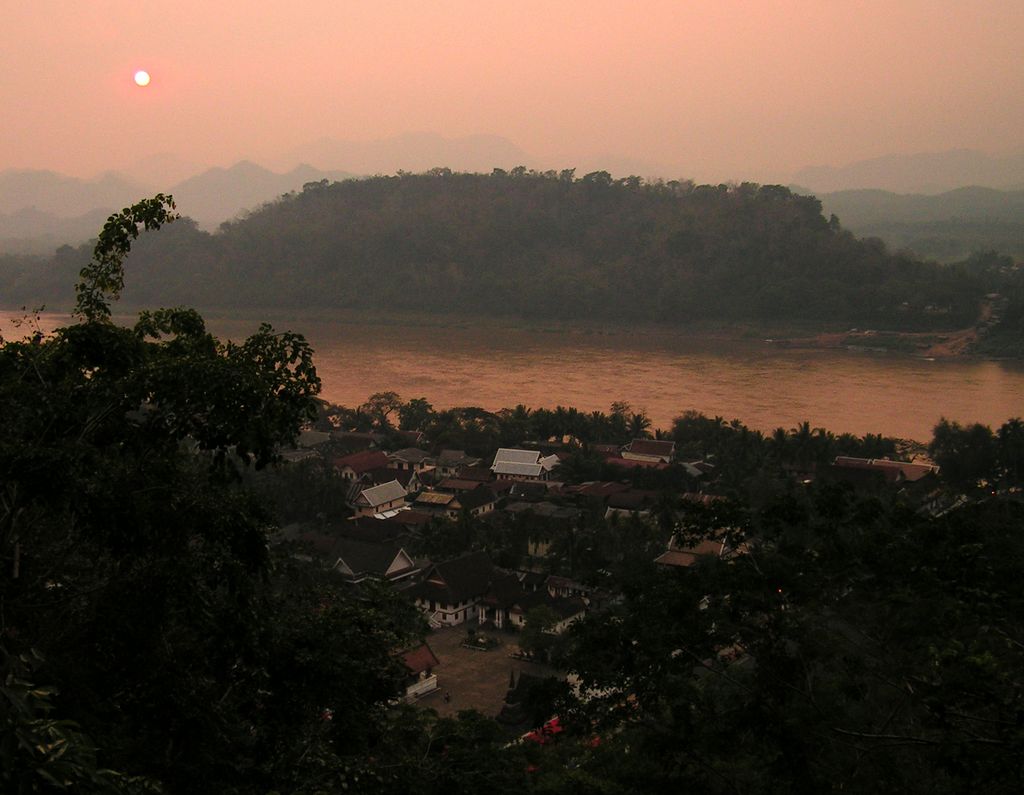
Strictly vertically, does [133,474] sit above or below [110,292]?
below

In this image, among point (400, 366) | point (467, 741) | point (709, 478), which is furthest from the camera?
point (400, 366)

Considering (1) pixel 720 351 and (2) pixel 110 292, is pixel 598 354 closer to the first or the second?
(1) pixel 720 351

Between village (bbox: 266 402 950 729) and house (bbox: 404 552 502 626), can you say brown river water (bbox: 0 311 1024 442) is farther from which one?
house (bbox: 404 552 502 626)

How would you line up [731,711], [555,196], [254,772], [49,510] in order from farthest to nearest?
[555,196]
[731,711]
[254,772]
[49,510]

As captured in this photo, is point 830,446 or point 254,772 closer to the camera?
point 254,772

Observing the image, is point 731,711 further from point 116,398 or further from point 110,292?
point 110,292

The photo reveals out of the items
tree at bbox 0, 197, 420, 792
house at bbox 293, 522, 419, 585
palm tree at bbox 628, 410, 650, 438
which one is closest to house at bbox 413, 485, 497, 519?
house at bbox 293, 522, 419, 585

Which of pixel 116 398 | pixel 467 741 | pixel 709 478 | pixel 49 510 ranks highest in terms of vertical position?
pixel 116 398

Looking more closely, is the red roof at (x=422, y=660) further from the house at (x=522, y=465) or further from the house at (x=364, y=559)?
the house at (x=522, y=465)

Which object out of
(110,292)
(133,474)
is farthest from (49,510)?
(110,292)
